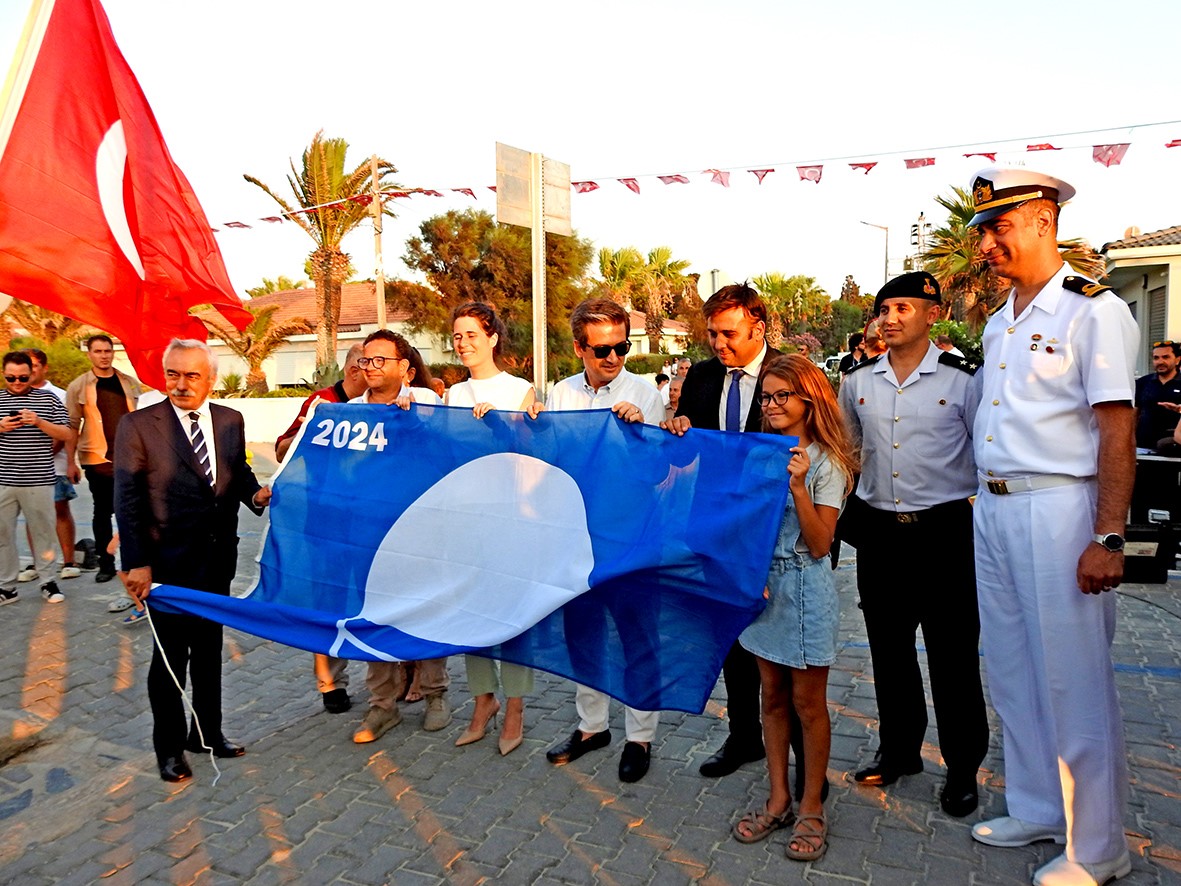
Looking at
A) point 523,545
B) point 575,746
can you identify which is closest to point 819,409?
point 523,545

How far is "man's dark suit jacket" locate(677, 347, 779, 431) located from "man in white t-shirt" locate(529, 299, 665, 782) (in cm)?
16

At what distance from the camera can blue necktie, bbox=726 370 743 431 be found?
12.7 ft

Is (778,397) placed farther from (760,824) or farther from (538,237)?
(538,237)

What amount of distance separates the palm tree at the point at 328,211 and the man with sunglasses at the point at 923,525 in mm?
24490

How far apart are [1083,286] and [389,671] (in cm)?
370

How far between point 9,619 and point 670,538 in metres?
6.22

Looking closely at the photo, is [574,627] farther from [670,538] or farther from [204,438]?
[204,438]

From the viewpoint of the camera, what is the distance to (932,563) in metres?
3.66

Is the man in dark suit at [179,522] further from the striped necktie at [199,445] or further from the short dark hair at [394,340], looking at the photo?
the short dark hair at [394,340]

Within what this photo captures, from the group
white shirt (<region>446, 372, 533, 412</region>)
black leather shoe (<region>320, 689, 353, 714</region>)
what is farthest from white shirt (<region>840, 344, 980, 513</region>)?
black leather shoe (<region>320, 689, 353, 714</region>)

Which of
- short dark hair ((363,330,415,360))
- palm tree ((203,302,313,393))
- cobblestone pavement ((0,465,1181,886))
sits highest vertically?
palm tree ((203,302,313,393))

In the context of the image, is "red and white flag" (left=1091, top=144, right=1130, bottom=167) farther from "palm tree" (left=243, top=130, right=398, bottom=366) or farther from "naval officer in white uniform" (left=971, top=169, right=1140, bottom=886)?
"palm tree" (left=243, top=130, right=398, bottom=366)

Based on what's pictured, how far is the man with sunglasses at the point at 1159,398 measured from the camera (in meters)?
8.37

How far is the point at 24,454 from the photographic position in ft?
24.5
